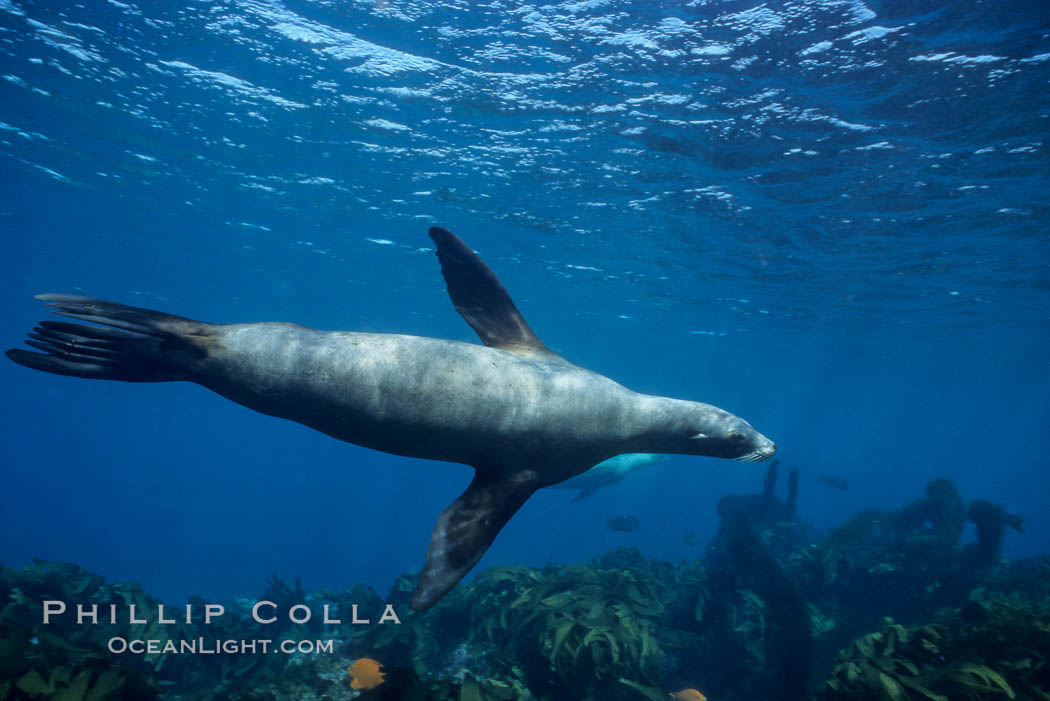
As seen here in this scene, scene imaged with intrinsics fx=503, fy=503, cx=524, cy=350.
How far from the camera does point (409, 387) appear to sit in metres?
3.44

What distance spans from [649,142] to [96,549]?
218 feet

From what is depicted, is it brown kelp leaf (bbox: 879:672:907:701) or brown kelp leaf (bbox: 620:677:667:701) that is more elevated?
brown kelp leaf (bbox: 879:672:907:701)

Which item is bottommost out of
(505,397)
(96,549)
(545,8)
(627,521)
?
(96,549)

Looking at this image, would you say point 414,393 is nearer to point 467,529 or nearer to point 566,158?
point 467,529

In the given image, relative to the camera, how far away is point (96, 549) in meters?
51.6

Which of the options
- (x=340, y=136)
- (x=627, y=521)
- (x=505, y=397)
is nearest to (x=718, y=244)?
(x=627, y=521)

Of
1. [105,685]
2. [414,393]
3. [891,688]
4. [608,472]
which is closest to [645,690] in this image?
[891,688]

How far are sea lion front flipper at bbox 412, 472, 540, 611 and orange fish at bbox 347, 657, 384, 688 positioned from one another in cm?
282

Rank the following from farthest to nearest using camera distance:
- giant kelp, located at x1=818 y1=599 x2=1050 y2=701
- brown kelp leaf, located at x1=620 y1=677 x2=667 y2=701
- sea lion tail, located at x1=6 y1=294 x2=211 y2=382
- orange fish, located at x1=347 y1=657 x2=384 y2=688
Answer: orange fish, located at x1=347 y1=657 x2=384 y2=688 < brown kelp leaf, located at x1=620 y1=677 x2=667 y2=701 < giant kelp, located at x1=818 y1=599 x2=1050 y2=701 < sea lion tail, located at x1=6 y1=294 x2=211 y2=382

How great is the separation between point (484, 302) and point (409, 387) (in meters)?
1.10

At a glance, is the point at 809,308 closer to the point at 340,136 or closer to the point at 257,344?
the point at 340,136

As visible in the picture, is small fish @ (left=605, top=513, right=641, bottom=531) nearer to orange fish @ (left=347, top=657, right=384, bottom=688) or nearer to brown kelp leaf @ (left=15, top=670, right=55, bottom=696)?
orange fish @ (left=347, top=657, right=384, bottom=688)

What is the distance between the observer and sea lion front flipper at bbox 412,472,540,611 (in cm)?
330

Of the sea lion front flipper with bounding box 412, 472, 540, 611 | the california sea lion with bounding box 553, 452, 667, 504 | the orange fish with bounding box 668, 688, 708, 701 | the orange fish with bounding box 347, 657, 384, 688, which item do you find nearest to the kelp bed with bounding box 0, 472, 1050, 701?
the orange fish with bounding box 347, 657, 384, 688
